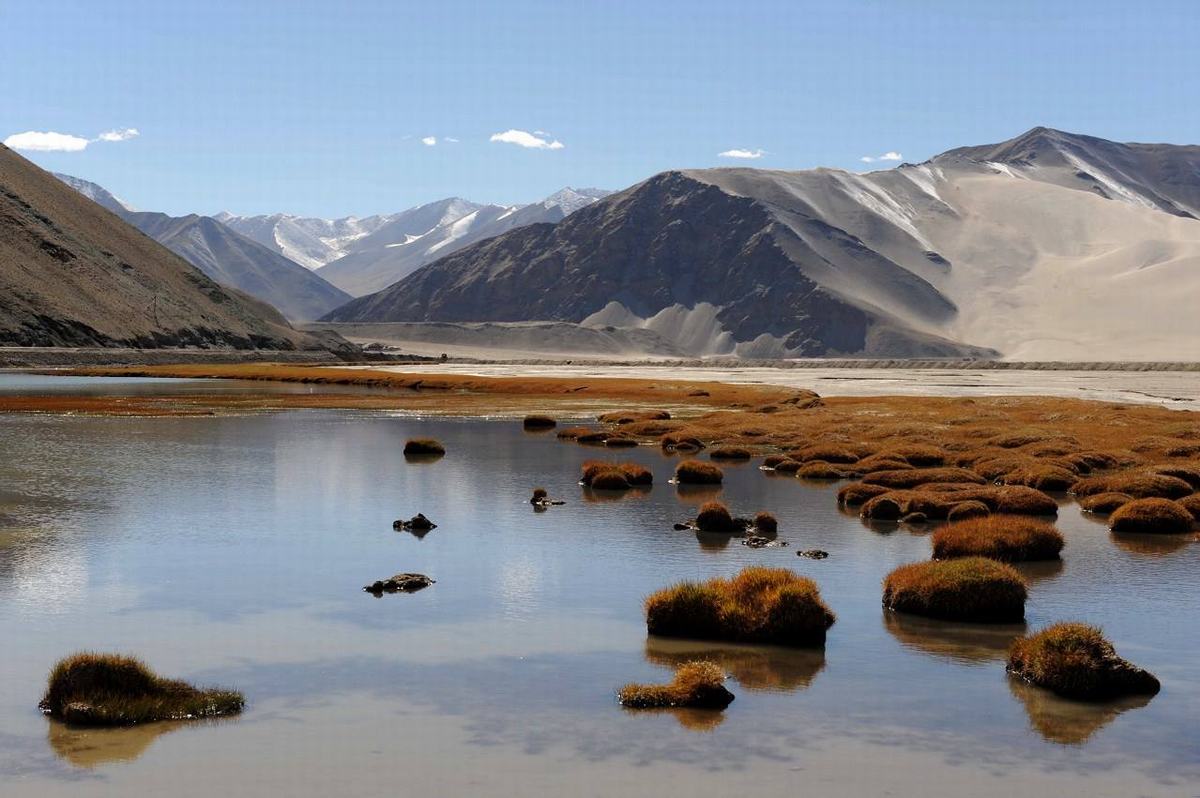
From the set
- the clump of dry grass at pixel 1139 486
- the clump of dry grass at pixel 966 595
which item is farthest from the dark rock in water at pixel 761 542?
the clump of dry grass at pixel 1139 486

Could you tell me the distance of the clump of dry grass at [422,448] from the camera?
60344 millimetres

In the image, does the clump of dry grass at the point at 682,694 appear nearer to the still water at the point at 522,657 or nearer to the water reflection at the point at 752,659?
the still water at the point at 522,657

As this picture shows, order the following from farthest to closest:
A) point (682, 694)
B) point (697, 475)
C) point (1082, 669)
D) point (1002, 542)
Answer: point (697, 475)
point (1002, 542)
point (1082, 669)
point (682, 694)

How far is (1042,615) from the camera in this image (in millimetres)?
26484

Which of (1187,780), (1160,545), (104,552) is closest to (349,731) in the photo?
(1187,780)

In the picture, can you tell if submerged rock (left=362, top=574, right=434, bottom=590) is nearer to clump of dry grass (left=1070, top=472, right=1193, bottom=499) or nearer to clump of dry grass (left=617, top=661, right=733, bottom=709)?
clump of dry grass (left=617, top=661, right=733, bottom=709)

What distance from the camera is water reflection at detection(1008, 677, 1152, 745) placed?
18.7 metres

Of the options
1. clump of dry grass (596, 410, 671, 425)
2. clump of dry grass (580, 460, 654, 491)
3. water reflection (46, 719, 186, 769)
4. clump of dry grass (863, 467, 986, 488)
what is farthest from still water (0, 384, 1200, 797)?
clump of dry grass (596, 410, 671, 425)

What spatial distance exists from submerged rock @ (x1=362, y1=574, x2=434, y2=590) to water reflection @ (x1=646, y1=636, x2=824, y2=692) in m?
6.99

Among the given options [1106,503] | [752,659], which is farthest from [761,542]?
A: [1106,503]

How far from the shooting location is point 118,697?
18.7 metres

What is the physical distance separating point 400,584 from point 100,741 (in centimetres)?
1134

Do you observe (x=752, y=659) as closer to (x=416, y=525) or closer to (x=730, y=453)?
(x=416, y=525)

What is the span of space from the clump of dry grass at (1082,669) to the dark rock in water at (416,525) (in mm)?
20199
